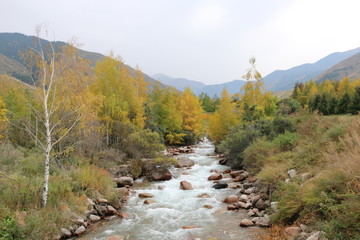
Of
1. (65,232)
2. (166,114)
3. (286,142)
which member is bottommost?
(65,232)

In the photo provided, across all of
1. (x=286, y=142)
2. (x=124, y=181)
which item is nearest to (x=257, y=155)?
(x=286, y=142)

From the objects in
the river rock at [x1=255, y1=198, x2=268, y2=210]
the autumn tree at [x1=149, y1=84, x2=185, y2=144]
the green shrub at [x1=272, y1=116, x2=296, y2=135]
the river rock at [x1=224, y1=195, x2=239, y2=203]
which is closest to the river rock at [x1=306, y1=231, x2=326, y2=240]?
the river rock at [x1=255, y1=198, x2=268, y2=210]

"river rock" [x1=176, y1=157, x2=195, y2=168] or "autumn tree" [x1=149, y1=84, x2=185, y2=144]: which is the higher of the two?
"autumn tree" [x1=149, y1=84, x2=185, y2=144]

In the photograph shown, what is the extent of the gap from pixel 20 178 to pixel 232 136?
14.9 meters

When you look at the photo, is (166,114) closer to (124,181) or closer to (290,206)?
(124,181)

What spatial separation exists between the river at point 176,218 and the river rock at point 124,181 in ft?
2.37

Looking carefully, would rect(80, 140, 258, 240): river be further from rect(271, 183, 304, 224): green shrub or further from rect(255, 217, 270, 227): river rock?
rect(271, 183, 304, 224): green shrub

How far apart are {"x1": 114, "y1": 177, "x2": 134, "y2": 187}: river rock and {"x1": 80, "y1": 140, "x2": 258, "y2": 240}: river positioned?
2.37 ft

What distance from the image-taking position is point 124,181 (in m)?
14.8

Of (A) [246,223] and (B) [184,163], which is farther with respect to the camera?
(B) [184,163]

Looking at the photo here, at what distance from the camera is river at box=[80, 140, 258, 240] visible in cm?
843

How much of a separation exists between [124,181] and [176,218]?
5760 millimetres

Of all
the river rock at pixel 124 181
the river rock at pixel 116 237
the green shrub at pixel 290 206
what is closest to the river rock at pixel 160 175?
the river rock at pixel 124 181

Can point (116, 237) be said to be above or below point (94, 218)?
below
